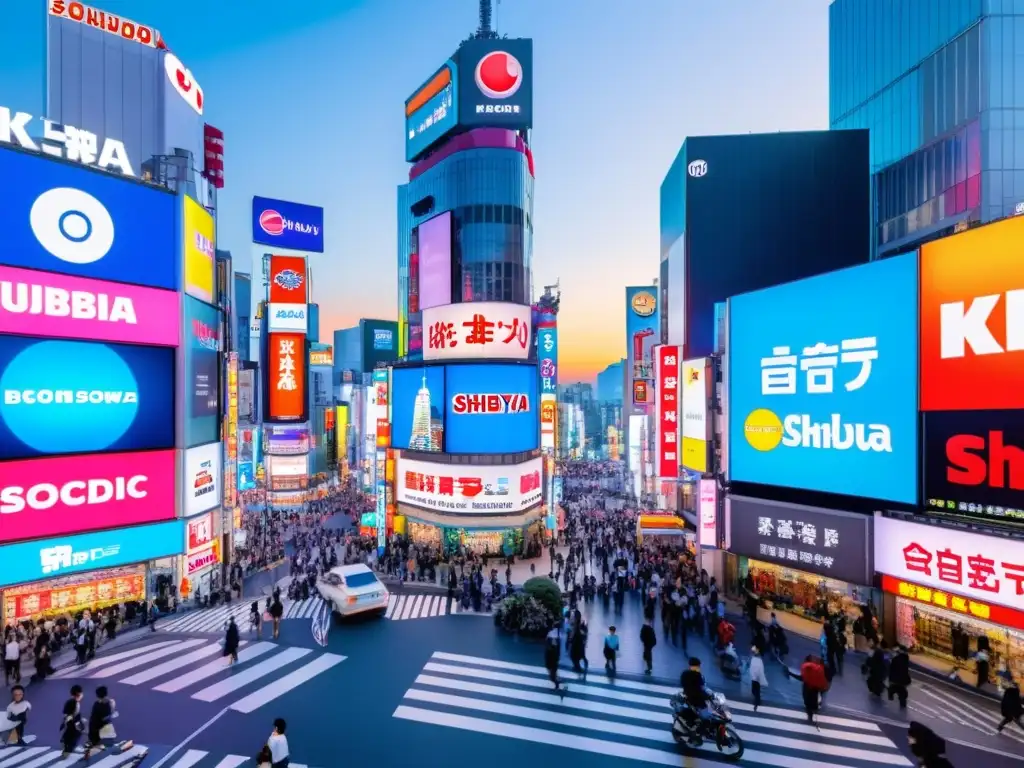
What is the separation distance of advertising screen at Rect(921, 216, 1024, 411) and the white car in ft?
55.2

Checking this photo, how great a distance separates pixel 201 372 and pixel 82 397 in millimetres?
4435

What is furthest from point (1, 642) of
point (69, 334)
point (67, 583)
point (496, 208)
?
point (496, 208)

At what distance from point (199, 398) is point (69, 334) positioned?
5.17 m

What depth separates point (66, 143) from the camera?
18734mm

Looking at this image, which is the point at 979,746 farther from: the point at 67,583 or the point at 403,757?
the point at 67,583

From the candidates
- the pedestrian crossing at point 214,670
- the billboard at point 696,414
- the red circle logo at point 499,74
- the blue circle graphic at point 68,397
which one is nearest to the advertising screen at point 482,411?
the billboard at point 696,414

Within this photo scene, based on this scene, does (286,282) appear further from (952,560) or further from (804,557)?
(952,560)

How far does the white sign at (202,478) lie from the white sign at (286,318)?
82.4 ft

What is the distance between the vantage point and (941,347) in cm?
1555


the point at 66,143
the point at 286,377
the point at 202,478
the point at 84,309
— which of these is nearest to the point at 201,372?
the point at 202,478

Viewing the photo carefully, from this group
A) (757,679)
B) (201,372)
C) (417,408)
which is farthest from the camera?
(417,408)

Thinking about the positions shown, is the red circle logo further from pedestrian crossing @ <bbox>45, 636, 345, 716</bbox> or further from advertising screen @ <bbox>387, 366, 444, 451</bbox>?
pedestrian crossing @ <bbox>45, 636, 345, 716</bbox>

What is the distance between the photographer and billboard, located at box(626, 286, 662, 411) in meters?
45.2

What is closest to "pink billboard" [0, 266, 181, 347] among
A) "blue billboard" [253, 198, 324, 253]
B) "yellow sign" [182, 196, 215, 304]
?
"yellow sign" [182, 196, 215, 304]
